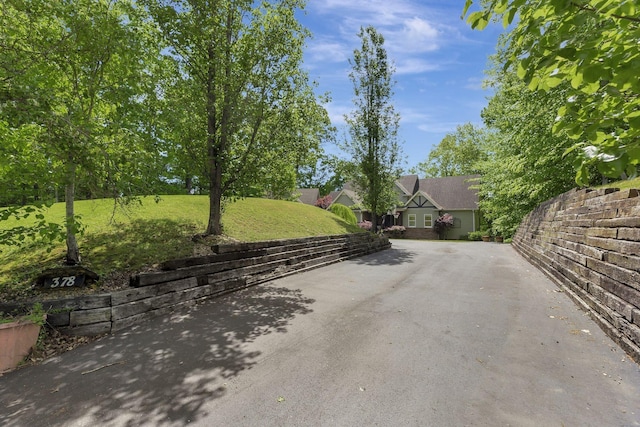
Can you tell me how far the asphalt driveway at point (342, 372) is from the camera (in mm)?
2938

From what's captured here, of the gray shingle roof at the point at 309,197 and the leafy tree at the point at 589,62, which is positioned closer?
the leafy tree at the point at 589,62

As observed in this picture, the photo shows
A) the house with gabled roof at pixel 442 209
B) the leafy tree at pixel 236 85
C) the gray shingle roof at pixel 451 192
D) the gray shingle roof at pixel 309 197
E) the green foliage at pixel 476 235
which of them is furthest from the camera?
the gray shingle roof at pixel 309 197

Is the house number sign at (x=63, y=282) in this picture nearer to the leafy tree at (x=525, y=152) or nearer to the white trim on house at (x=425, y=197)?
the leafy tree at (x=525, y=152)

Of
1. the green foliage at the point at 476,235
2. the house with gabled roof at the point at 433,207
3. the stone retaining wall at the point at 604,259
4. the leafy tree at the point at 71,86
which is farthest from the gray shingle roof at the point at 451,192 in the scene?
the leafy tree at the point at 71,86

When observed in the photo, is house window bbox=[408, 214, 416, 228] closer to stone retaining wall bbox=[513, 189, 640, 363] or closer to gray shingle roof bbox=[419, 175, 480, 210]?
gray shingle roof bbox=[419, 175, 480, 210]

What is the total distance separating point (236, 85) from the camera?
8328 millimetres

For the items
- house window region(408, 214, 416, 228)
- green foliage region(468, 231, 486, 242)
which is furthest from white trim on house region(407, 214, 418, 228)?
green foliage region(468, 231, 486, 242)

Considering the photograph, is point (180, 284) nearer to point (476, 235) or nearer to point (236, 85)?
point (236, 85)

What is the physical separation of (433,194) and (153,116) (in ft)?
110

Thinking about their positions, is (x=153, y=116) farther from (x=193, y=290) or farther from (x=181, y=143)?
(x=193, y=290)

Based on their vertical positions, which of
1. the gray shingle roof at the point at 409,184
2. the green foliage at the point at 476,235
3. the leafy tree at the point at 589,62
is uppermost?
the gray shingle roof at the point at 409,184

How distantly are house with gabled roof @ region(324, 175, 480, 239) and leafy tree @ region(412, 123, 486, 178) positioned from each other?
318 inches

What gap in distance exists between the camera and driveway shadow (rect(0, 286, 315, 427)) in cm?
295

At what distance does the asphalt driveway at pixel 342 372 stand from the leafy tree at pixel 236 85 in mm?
4157
